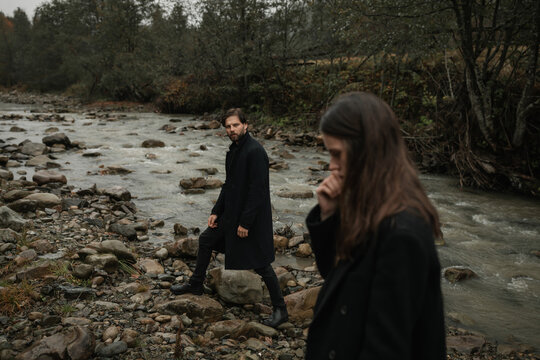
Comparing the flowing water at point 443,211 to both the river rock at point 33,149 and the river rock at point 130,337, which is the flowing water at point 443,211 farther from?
the river rock at point 130,337

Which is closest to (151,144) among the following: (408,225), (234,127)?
(234,127)

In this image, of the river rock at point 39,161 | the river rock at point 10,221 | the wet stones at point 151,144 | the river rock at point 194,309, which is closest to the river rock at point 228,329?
the river rock at point 194,309

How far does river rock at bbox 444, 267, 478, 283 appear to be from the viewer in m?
5.56

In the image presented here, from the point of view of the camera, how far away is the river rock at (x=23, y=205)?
22.3ft

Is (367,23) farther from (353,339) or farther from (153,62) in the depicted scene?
(153,62)

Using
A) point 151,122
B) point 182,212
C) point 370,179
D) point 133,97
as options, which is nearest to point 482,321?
point 370,179

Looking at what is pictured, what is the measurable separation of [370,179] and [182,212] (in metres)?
7.04

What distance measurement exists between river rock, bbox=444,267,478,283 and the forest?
17.6 feet

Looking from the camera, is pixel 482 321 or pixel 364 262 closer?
pixel 364 262

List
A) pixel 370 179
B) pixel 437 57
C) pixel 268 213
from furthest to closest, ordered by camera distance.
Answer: pixel 437 57 < pixel 268 213 < pixel 370 179

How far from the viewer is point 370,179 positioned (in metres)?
1.49

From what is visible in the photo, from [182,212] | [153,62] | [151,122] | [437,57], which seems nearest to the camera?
[182,212]

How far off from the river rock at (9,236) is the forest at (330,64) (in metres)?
8.48

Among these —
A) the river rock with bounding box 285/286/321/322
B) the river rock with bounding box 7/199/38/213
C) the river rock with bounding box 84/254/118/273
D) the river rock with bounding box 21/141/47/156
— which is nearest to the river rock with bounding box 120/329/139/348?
the river rock with bounding box 84/254/118/273
